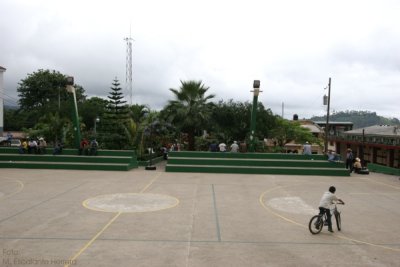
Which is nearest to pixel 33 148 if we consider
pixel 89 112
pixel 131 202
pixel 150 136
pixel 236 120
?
pixel 150 136

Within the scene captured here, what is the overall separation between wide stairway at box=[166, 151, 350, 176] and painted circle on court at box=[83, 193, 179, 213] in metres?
8.50

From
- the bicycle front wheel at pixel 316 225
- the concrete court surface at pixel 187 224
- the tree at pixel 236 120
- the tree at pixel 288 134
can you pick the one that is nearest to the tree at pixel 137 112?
the tree at pixel 236 120

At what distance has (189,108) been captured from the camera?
93.8ft

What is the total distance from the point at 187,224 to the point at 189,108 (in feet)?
60.5

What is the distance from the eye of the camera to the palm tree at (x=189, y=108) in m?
28.2

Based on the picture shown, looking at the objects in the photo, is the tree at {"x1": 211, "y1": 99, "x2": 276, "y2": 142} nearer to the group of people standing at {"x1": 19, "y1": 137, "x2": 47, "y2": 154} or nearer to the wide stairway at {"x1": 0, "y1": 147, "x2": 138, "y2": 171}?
the wide stairway at {"x1": 0, "y1": 147, "x2": 138, "y2": 171}

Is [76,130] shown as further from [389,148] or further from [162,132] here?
[389,148]

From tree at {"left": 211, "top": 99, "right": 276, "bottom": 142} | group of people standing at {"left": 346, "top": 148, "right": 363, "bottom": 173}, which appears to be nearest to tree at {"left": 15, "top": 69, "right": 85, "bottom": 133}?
tree at {"left": 211, "top": 99, "right": 276, "bottom": 142}

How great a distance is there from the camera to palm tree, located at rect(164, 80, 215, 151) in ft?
92.5

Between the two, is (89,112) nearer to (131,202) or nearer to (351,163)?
(351,163)

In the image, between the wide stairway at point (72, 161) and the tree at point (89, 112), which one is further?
the tree at point (89, 112)

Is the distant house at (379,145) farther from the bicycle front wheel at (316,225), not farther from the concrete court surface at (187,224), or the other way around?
the bicycle front wheel at (316,225)

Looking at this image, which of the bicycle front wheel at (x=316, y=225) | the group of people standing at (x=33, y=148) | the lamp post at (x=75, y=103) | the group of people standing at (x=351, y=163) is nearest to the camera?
the bicycle front wheel at (x=316, y=225)

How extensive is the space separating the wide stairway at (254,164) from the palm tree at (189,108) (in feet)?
12.6
